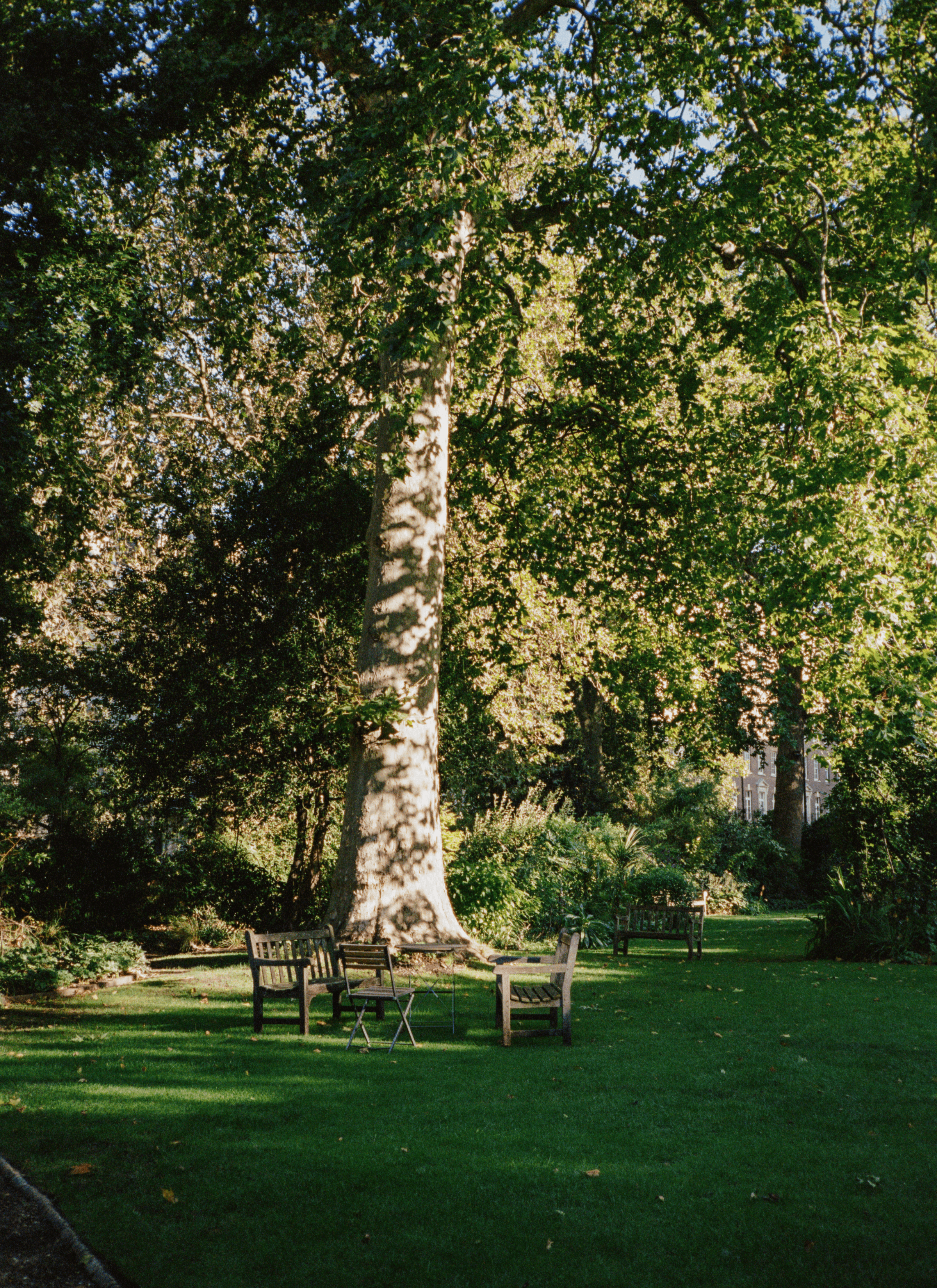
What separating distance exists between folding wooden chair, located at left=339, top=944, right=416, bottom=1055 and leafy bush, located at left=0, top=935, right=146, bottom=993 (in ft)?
12.9

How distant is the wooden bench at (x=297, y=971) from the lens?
30.5 ft

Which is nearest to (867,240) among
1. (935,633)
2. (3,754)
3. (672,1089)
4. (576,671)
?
(935,633)

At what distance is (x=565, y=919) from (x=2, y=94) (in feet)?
48.5

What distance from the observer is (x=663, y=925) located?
1672cm

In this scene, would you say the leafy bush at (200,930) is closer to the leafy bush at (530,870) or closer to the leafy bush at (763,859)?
the leafy bush at (530,870)

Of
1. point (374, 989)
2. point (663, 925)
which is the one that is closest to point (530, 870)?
point (663, 925)

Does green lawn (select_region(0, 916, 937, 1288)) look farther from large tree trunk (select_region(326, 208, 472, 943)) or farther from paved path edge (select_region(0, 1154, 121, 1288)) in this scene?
large tree trunk (select_region(326, 208, 472, 943))

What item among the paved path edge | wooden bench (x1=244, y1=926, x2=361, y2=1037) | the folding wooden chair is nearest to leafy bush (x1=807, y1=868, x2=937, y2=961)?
the folding wooden chair

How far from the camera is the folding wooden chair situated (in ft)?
28.0

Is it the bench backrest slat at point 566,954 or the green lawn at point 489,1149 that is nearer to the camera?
the green lawn at point 489,1149

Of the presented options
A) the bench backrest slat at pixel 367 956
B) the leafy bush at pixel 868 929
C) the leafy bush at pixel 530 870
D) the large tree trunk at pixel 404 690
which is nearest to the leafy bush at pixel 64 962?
the large tree trunk at pixel 404 690

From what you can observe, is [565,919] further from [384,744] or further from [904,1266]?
[904,1266]

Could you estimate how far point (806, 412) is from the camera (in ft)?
46.0

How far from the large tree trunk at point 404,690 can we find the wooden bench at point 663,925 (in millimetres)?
4570
